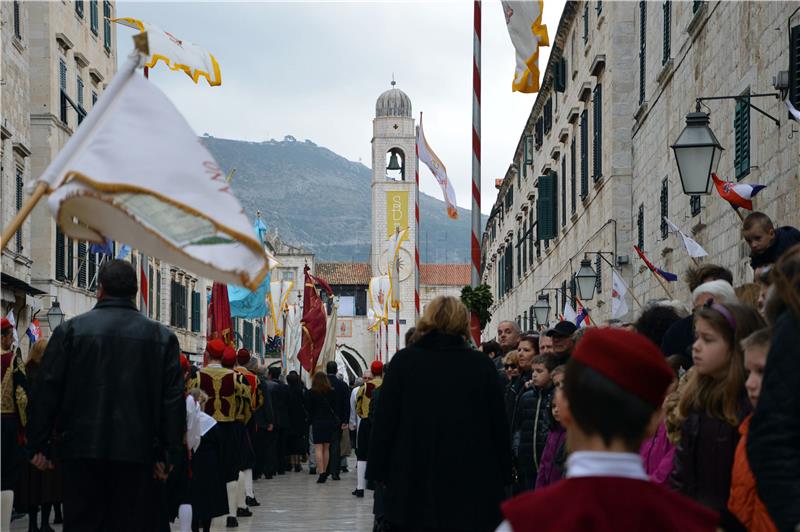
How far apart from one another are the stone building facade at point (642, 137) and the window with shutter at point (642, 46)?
3cm

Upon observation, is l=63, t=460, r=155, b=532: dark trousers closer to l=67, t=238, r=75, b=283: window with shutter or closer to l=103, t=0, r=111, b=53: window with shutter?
l=67, t=238, r=75, b=283: window with shutter

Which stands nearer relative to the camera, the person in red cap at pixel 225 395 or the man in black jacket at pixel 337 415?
the person in red cap at pixel 225 395

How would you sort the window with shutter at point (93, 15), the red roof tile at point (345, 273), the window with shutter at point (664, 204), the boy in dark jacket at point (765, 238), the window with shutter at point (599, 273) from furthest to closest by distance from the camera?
1. the red roof tile at point (345, 273)
2. the window with shutter at point (93, 15)
3. the window with shutter at point (599, 273)
4. the window with shutter at point (664, 204)
5. the boy in dark jacket at point (765, 238)

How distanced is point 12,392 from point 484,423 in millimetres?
5379

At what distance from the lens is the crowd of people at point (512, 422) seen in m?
3.31

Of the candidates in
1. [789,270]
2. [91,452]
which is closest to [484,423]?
[91,452]

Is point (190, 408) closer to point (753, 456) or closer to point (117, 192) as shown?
point (117, 192)

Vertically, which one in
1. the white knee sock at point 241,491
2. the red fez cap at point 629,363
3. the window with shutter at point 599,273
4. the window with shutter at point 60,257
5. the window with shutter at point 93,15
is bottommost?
the white knee sock at point 241,491

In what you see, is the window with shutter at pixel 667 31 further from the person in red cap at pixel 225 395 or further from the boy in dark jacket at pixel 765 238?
the boy in dark jacket at pixel 765 238

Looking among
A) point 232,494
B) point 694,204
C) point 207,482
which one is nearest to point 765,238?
point 207,482

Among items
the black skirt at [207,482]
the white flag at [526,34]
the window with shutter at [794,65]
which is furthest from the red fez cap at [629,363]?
the white flag at [526,34]

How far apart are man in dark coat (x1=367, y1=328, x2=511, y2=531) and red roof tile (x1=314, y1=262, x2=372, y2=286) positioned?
322 feet

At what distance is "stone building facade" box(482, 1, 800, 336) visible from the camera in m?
14.0

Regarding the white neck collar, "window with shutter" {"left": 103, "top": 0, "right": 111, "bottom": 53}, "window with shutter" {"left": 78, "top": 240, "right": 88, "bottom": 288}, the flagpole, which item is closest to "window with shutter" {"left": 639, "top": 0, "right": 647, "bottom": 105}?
the flagpole
